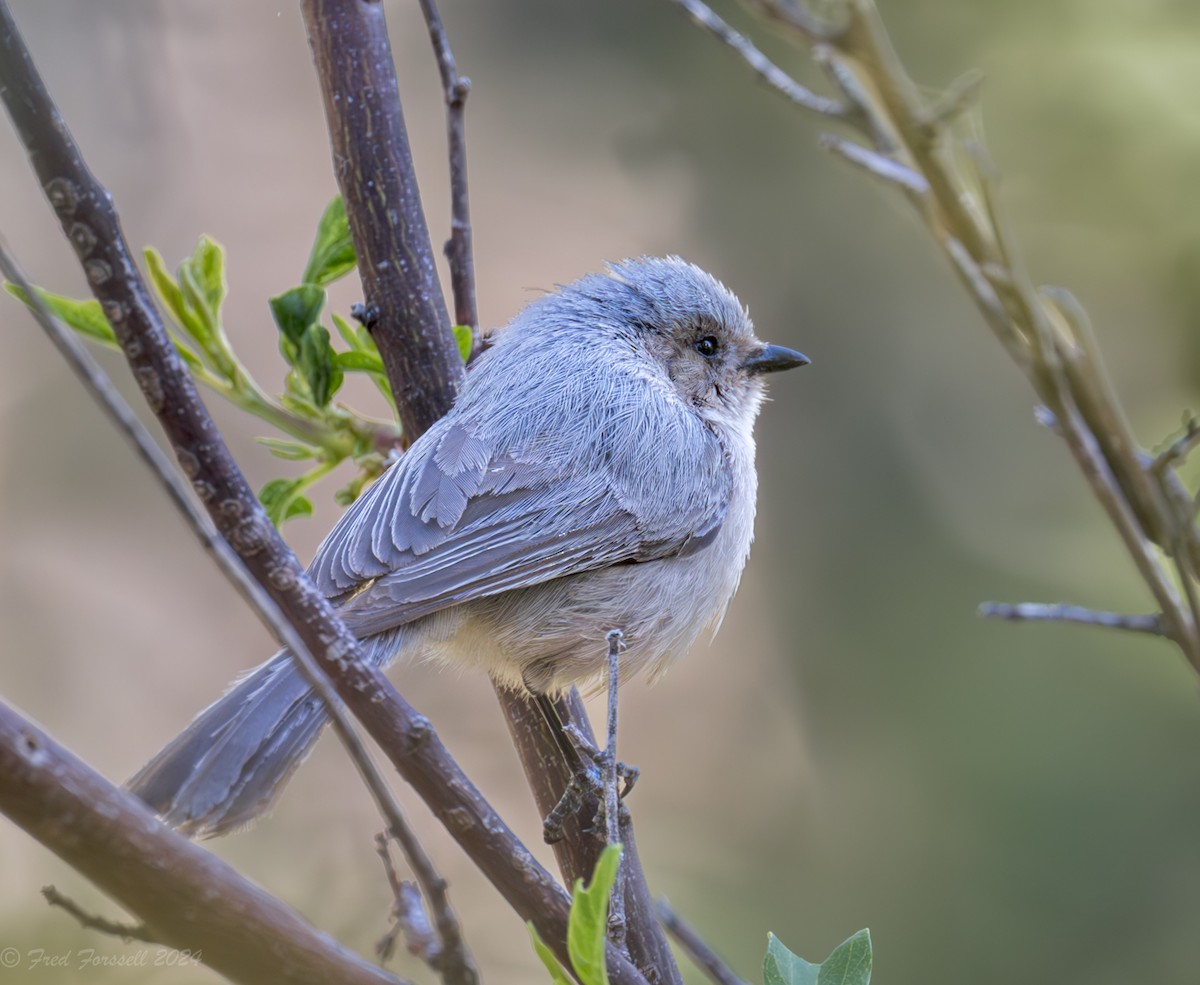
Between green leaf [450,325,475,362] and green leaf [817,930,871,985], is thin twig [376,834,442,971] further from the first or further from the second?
green leaf [450,325,475,362]

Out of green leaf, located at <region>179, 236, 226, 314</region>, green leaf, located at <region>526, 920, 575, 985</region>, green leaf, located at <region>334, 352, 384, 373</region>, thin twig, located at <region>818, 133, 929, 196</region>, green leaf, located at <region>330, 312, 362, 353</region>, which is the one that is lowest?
green leaf, located at <region>526, 920, 575, 985</region>

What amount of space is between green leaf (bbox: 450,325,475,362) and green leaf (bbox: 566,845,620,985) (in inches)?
55.4

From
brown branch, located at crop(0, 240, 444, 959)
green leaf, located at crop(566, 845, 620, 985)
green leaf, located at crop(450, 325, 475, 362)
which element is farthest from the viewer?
green leaf, located at crop(450, 325, 475, 362)

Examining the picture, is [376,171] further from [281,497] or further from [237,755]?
[237,755]

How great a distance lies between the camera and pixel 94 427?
409 centimetres

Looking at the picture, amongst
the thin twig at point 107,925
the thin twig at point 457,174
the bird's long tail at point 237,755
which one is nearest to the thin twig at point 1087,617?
the thin twig at point 107,925

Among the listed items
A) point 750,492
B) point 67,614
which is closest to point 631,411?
point 750,492

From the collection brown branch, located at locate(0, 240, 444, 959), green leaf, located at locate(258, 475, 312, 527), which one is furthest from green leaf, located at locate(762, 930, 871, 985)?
green leaf, located at locate(258, 475, 312, 527)

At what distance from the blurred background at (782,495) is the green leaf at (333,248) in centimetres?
120

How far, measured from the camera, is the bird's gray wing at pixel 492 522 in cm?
203

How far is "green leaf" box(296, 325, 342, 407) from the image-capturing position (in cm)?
201

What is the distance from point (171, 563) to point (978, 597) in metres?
2.62

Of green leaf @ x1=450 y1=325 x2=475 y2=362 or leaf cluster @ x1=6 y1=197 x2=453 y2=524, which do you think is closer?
leaf cluster @ x1=6 y1=197 x2=453 y2=524

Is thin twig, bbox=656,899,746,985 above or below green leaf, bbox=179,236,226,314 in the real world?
below
